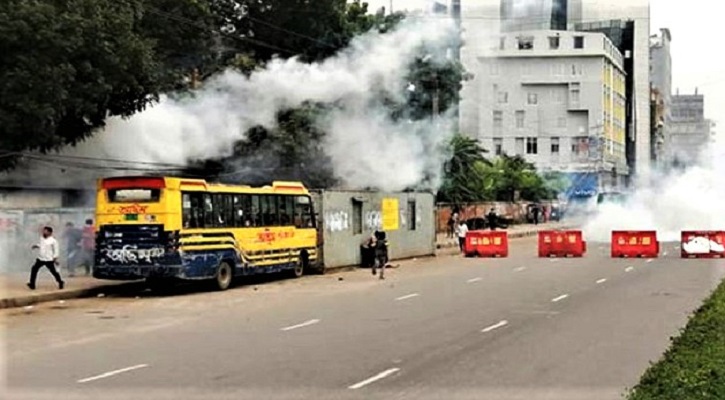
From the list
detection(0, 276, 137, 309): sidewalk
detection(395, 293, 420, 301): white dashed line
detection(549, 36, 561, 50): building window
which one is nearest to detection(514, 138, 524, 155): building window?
detection(549, 36, 561, 50): building window

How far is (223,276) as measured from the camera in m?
27.0

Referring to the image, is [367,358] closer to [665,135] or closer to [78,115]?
[78,115]

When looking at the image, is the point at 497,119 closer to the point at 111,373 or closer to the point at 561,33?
the point at 561,33

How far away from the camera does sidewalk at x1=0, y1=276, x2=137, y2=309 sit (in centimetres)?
2303

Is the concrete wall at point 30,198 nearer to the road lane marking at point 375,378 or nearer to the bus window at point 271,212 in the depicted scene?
the bus window at point 271,212

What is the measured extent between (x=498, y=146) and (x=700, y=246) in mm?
50551

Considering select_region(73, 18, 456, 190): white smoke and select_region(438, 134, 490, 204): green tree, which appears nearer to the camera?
select_region(73, 18, 456, 190): white smoke

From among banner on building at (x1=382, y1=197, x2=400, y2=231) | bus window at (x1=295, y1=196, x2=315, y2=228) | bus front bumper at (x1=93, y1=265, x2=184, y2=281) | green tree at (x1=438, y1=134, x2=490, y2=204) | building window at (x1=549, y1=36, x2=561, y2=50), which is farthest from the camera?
building window at (x1=549, y1=36, x2=561, y2=50)

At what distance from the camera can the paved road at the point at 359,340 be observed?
11.6 m

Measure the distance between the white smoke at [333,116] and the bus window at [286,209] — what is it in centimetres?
660

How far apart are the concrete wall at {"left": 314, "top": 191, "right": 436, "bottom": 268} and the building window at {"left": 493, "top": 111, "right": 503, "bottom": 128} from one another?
35815 mm

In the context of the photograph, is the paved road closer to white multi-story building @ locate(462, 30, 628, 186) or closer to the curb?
the curb

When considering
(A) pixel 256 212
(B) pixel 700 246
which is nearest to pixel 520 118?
(B) pixel 700 246

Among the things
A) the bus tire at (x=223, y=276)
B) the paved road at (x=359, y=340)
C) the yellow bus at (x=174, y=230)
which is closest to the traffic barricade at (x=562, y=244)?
the paved road at (x=359, y=340)
